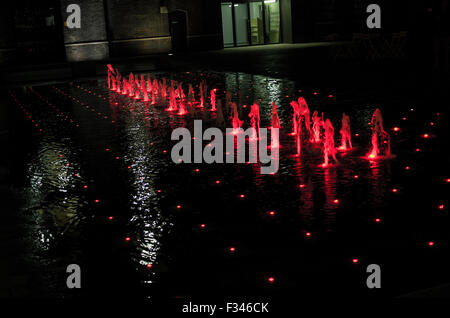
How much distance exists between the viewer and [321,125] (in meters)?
10.3

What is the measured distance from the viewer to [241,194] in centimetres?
696

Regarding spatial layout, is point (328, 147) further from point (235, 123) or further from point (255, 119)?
point (255, 119)

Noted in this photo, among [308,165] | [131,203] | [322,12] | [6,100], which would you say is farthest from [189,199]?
[322,12]

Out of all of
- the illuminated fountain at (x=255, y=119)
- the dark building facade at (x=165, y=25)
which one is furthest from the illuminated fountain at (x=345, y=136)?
the dark building facade at (x=165, y=25)

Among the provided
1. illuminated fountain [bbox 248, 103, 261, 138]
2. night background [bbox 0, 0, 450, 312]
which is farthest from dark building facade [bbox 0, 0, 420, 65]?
illuminated fountain [bbox 248, 103, 261, 138]

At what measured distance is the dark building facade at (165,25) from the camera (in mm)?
30297

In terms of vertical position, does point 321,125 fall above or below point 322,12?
below

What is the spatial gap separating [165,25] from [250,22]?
610cm

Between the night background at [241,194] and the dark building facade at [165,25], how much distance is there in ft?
41.7

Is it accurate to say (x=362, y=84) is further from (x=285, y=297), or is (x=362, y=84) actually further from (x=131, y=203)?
(x=285, y=297)

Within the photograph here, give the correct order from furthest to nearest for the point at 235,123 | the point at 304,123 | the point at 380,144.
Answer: the point at 304,123, the point at 235,123, the point at 380,144

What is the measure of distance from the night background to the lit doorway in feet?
58.8

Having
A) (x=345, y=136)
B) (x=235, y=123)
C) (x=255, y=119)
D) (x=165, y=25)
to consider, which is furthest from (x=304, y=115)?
(x=165, y=25)
